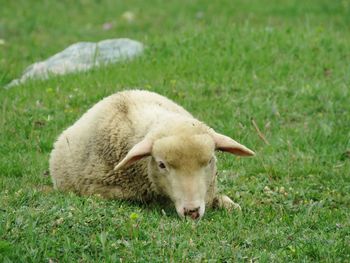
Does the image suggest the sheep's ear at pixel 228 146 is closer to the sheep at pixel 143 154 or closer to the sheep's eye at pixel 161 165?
the sheep at pixel 143 154

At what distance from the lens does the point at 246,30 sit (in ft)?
42.7

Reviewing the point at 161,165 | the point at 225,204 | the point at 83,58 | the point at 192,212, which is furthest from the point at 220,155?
the point at 83,58

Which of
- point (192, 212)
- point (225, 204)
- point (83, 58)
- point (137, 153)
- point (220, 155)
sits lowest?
point (220, 155)

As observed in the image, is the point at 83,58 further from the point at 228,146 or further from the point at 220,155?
the point at 228,146

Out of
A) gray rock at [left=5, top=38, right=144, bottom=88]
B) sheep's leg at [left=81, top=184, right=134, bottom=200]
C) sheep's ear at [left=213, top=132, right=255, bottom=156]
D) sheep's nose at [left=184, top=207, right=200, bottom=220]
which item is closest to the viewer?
Answer: sheep's nose at [left=184, top=207, right=200, bottom=220]

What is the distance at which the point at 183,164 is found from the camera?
6.78 meters

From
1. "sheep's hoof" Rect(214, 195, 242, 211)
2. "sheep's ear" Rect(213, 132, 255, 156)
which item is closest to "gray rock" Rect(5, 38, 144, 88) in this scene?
"sheep's hoof" Rect(214, 195, 242, 211)

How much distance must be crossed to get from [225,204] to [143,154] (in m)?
1.11

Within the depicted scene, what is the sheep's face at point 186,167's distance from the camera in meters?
6.72

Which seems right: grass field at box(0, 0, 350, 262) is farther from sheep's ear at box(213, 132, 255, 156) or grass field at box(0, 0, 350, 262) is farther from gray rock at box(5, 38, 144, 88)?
sheep's ear at box(213, 132, 255, 156)

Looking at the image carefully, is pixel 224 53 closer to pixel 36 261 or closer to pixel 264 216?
pixel 264 216

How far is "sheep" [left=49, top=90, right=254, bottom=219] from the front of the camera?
6801mm

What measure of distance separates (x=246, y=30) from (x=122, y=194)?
6082 mm

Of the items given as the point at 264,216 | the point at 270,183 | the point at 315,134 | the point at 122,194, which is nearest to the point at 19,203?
the point at 122,194
